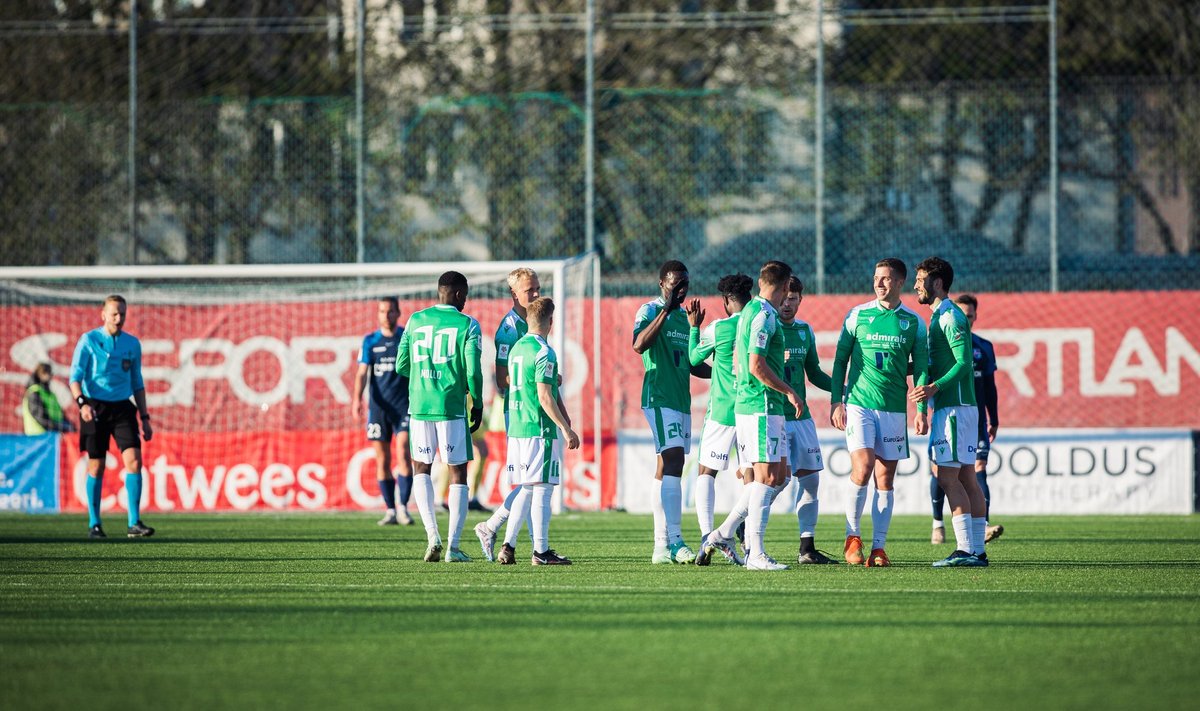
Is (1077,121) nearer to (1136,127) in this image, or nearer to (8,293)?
(1136,127)

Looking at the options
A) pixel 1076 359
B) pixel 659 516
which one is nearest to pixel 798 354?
pixel 659 516

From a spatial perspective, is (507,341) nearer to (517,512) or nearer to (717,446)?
(517,512)

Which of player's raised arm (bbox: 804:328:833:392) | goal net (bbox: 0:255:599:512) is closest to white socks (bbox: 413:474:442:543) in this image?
player's raised arm (bbox: 804:328:833:392)

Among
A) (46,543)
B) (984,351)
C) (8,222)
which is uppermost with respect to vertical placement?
(8,222)

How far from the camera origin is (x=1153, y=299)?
19.8 metres

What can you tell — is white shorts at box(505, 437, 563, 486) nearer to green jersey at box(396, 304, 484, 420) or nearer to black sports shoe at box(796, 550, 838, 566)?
green jersey at box(396, 304, 484, 420)

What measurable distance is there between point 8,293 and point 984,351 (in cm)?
1286

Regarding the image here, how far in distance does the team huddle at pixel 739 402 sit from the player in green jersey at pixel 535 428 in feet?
0.04

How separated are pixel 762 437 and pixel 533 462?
5.19 ft

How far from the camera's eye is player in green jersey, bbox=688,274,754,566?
1069 cm

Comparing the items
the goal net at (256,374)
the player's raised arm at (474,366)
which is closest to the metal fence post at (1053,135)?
the goal net at (256,374)

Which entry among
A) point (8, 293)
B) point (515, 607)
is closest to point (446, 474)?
point (8, 293)

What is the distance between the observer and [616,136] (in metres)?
22.4

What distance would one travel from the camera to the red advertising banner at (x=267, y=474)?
750 inches
